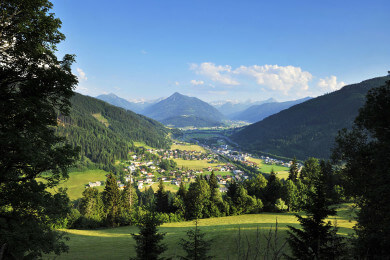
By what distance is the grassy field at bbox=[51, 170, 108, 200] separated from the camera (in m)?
108

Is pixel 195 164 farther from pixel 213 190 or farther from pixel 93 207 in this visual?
pixel 93 207

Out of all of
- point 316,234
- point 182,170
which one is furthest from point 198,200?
point 182,170

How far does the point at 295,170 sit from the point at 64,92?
64.8 metres

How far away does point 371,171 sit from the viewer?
14562 mm

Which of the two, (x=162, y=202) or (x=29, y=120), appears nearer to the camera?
(x=29, y=120)

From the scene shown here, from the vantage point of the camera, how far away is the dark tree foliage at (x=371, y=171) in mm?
10812

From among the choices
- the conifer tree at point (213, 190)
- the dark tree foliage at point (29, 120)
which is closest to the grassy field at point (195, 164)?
the conifer tree at point (213, 190)

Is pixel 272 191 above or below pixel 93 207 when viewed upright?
above

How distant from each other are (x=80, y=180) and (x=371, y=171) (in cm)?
14619

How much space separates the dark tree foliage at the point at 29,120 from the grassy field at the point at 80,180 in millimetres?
106240

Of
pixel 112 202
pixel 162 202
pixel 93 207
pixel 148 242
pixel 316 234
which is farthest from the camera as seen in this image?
pixel 162 202

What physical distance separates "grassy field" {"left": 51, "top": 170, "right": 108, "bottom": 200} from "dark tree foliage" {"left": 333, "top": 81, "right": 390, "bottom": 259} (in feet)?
372

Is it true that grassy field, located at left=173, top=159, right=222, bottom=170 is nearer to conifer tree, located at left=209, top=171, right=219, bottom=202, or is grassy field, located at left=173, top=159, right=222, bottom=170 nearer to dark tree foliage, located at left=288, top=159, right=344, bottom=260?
conifer tree, located at left=209, top=171, right=219, bottom=202

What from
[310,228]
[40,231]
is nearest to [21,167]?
[40,231]
